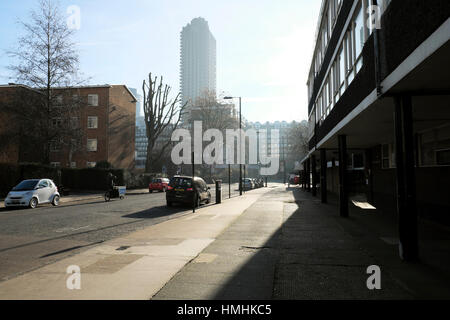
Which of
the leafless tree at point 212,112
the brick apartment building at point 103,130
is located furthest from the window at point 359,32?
the leafless tree at point 212,112

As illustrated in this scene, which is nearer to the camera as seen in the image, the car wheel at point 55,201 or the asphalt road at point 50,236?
the asphalt road at point 50,236

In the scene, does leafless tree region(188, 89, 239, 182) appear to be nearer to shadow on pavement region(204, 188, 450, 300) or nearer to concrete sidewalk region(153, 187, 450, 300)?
concrete sidewalk region(153, 187, 450, 300)

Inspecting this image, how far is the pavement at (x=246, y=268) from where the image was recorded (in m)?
4.15

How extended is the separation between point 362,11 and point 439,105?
3.94 m

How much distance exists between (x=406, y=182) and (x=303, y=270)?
260 centimetres

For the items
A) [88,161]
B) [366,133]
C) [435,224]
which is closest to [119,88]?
[88,161]

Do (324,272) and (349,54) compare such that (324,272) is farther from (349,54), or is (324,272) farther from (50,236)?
(349,54)

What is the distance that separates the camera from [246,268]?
5316mm

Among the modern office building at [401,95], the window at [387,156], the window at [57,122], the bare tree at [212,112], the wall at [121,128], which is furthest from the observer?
the bare tree at [212,112]

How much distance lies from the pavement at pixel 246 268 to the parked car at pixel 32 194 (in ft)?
36.9

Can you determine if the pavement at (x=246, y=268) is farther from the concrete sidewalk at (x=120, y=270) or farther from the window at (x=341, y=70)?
the window at (x=341, y=70)

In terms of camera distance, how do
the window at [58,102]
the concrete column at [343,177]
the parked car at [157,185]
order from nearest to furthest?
the concrete column at [343,177] → the window at [58,102] → the parked car at [157,185]

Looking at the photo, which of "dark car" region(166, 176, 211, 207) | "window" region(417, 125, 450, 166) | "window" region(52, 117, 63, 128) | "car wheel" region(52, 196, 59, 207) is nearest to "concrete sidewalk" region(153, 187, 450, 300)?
"window" region(417, 125, 450, 166)

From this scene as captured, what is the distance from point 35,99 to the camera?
88.8 feet
